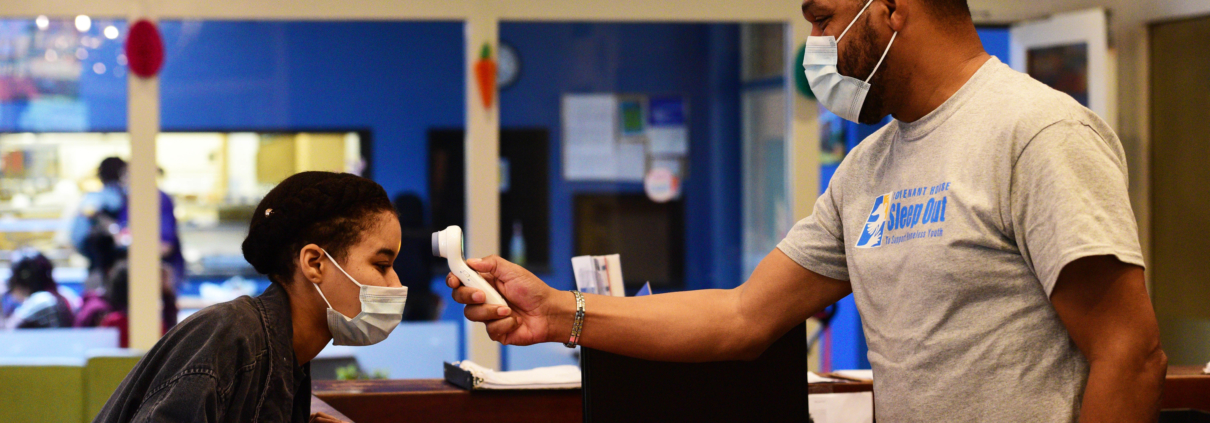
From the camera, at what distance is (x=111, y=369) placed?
8.04ft

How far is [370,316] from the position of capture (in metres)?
1.54

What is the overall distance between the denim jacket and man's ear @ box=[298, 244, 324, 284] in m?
0.06

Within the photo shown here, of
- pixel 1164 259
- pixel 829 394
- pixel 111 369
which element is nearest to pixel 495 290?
pixel 829 394

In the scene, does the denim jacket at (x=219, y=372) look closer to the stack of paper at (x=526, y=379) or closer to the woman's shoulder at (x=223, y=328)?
the woman's shoulder at (x=223, y=328)

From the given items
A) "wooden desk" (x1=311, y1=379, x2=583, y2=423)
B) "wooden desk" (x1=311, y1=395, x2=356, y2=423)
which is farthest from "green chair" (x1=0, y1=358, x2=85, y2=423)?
"wooden desk" (x1=311, y1=395, x2=356, y2=423)

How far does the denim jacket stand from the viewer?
121cm

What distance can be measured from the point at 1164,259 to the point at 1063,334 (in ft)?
11.9

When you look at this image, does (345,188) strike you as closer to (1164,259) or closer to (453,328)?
(453,328)

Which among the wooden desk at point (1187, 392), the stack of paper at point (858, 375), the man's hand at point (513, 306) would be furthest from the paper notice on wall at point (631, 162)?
the man's hand at point (513, 306)

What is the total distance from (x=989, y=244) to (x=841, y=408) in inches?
36.5

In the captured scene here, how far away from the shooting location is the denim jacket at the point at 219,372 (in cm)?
121

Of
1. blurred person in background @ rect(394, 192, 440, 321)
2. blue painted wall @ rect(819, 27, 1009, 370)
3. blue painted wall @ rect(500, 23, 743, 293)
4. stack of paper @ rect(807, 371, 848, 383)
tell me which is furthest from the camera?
blue painted wall @ rect(819, 27, 1009, 370)

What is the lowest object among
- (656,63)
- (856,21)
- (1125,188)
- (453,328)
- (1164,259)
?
(453,328)

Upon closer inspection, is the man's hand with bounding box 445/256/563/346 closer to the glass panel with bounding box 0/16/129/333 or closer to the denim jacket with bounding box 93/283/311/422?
the denim jacket with bounding box 93/283/311/422
